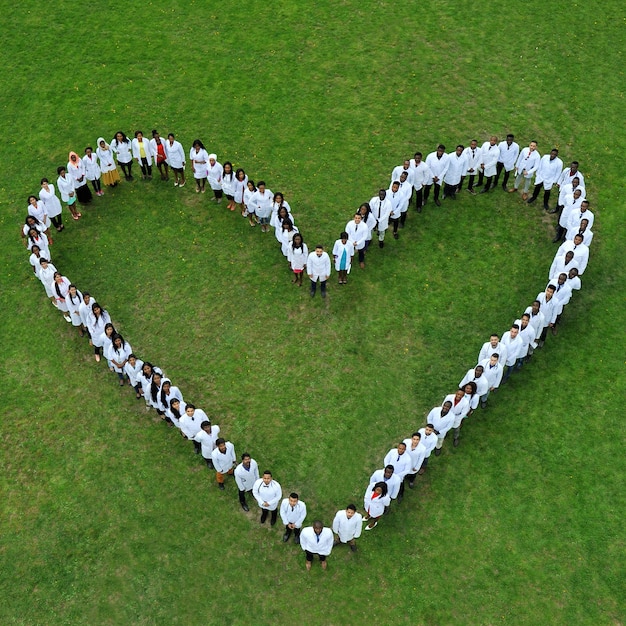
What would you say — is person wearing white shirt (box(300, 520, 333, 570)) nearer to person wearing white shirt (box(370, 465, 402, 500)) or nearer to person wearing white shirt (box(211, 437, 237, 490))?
person wearing white shirt (box(370, 465, 402, 500))

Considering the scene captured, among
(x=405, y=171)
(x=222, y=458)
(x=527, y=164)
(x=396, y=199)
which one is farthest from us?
(x=527, y=164)

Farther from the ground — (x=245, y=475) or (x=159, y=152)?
(x=159, y=152)

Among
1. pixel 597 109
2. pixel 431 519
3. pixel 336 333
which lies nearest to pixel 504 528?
pixel 431 519

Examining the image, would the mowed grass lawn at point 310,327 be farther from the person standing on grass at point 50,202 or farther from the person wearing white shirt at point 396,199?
the person wearing white shirt at point 396,199

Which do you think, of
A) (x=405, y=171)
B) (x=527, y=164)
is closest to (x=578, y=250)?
(x=527, y=164)

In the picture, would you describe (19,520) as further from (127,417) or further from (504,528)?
(504,528)

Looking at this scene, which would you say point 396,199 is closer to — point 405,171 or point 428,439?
point 405,171
